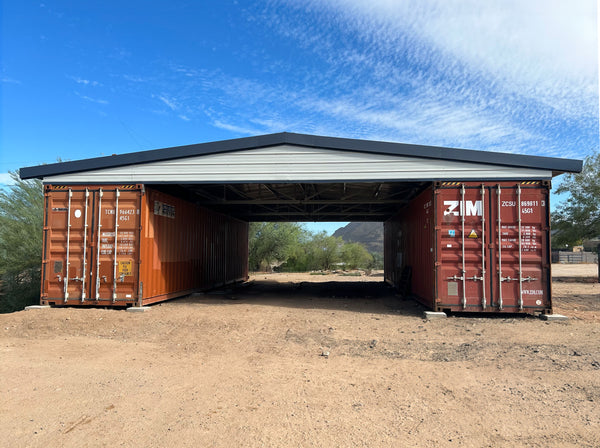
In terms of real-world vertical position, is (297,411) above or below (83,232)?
below

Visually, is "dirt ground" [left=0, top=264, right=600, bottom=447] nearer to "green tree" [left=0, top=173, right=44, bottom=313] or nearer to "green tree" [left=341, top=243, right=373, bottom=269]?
"green tree" [left=0, top=173, right=44, bottom=313]

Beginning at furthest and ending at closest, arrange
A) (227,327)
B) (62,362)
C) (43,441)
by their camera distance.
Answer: (227,327), (62,362), (43,441)

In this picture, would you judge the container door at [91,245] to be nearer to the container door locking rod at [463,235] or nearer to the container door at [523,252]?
the container door locking rod at [463,235]

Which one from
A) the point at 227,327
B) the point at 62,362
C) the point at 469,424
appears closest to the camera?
the point at 469,424

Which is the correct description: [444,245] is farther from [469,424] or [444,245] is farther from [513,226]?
[469,424]

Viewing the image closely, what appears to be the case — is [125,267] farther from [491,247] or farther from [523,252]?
[523,252]

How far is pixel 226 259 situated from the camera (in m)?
18.6

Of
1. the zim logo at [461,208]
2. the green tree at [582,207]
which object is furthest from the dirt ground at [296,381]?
the green tree at [582,207]

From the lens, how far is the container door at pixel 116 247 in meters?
10.6

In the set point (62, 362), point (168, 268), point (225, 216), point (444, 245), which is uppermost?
point (225, 216)

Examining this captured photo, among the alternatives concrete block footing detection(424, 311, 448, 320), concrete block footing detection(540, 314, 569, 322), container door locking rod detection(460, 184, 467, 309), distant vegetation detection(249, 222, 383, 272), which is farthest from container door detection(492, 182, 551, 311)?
distant vegetation detection(249, 222, 383, 272)

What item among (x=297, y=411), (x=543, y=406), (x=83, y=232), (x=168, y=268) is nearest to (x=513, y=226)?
(x=543, y=406)

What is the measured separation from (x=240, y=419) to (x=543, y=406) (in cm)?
333

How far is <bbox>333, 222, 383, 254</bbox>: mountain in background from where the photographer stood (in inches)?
3819
